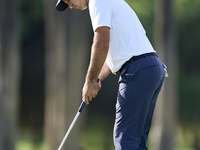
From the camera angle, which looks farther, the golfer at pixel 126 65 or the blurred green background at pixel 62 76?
the blurred green background at pixel 62 76

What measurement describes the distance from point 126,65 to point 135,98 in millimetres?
310

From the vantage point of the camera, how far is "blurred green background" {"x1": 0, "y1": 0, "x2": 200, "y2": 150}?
1446 cm

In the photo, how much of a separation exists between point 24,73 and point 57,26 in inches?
276

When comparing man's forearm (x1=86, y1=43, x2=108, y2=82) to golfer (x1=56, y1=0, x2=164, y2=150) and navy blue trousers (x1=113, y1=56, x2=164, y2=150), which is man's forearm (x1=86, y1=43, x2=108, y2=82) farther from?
navy blue trousers (x1=113, y1=56, x2=164, y2=150)

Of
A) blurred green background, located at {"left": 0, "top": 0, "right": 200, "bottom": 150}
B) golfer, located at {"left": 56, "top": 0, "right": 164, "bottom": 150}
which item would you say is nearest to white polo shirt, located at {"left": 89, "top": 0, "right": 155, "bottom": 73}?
golfer, located at {"left": 56, "top": 0, "right": 164, "bottom": 150}

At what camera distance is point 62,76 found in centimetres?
1452

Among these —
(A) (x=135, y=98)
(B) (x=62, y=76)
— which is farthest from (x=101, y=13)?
(B) (x=62, y=76)

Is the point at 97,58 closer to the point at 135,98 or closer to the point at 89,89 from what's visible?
the point at 89,89

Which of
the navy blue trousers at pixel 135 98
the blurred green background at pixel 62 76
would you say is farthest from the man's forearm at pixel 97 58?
the blurred green background at pixel 62 76

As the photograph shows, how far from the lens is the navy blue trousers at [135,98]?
5.00m

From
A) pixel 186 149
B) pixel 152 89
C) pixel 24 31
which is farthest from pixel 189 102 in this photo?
pixel 152 89

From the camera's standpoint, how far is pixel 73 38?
1428cm

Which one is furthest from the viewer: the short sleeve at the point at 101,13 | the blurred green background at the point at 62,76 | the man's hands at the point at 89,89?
the blurred green background at the point at 62,76

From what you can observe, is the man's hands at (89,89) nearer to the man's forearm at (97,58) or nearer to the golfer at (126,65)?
the golfer at (126,65)
